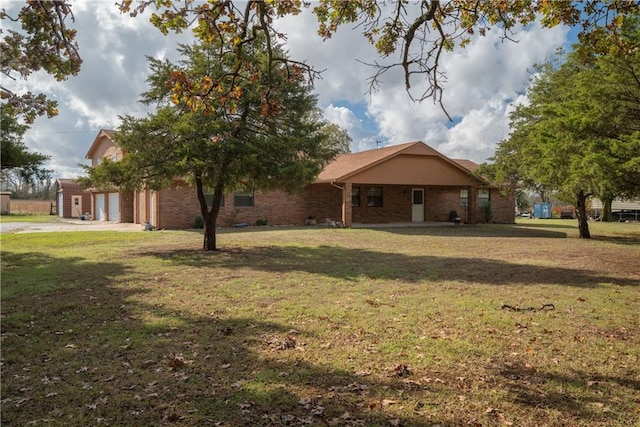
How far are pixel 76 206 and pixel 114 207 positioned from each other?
34.7 feet

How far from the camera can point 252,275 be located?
9336 millimetres

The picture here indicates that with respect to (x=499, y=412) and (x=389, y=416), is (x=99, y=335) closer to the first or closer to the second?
(x=389, y=416)

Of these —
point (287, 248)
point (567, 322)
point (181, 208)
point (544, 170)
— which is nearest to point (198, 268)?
point (287, 248)

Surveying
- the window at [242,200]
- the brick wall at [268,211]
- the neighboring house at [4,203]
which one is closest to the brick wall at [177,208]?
the brick wall at [268,211]

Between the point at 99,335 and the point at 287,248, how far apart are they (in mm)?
9104

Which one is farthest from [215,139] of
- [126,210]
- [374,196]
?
[126,210]

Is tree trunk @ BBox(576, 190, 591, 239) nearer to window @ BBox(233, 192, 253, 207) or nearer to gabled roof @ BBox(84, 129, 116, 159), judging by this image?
window @ BBox(233, 192, 253, 207)

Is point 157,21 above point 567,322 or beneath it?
above

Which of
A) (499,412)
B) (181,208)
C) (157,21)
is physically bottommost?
(499,412)

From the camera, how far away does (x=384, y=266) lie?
1064 centimetres

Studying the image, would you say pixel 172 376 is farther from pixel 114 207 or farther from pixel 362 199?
pixel 114 207

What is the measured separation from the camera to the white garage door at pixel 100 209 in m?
31.0

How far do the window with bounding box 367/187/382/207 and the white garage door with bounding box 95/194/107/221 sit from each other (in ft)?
59.7

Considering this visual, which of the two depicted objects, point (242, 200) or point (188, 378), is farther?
point (242, 200)
